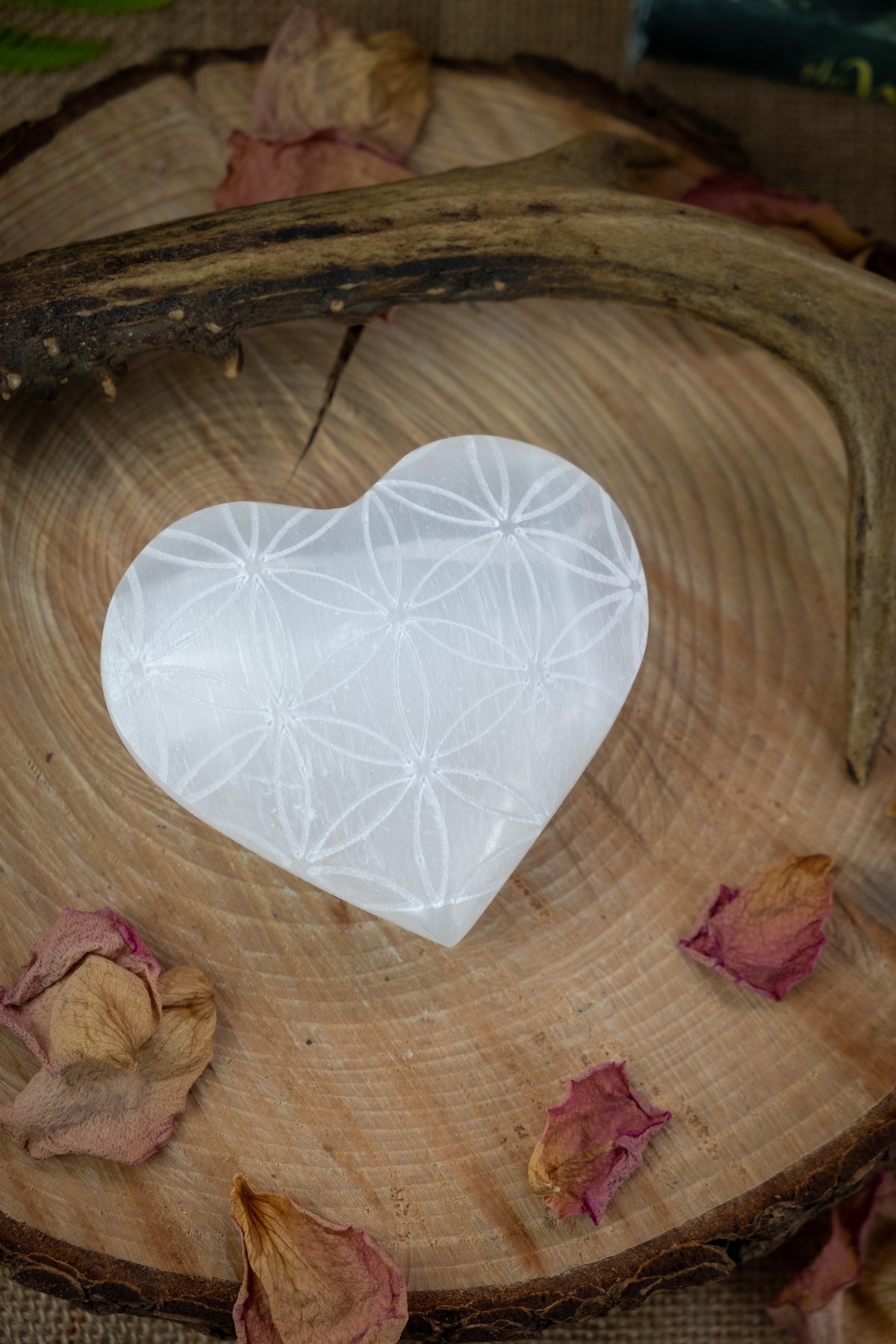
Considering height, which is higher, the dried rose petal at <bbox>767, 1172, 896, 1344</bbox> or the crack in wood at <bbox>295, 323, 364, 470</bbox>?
the crack in wood at <bbox>295, 323, 364, 470</bbox>

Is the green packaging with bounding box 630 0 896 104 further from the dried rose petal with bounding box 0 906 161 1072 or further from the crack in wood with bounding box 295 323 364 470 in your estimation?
the dried rose petal with bounding box 0 906 161 1072

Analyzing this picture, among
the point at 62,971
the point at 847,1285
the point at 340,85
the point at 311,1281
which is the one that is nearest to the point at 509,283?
the point at 340,85

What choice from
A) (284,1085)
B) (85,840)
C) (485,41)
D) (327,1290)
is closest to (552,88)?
(485,41)

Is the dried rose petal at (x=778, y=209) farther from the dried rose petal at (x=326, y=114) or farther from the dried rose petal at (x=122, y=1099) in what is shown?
the dried rose petal at (x=122, y=1099)

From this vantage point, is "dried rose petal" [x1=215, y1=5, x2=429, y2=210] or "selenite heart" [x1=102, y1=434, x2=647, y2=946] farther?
"dried rose petal" [x1=215, y1=5, x2=429, y2=210]

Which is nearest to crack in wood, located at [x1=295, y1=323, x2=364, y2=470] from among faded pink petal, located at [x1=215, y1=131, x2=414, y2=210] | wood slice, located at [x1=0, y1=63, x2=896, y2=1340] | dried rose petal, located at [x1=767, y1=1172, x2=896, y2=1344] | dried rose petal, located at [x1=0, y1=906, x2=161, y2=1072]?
wood slice, located at [x1=0, y1=63, x2=896, y2=1340]

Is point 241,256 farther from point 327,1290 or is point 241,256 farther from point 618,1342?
point 618,1342
